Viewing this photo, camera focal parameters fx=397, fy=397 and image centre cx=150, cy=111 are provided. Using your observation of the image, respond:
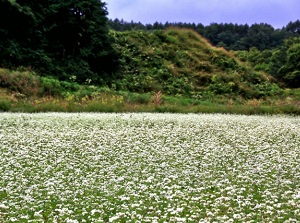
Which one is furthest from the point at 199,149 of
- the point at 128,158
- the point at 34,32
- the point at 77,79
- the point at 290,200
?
the point at 34,32

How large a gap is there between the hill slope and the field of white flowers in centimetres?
1883

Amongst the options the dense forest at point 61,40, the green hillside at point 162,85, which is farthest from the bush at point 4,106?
the dense forest at point 61,40

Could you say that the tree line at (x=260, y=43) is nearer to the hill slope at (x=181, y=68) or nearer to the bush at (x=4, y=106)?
the hill slope at (x=181, y=68)

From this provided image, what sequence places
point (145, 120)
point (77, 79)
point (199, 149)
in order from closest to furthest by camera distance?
point (199, 149) → point (145, 120) → point (77, 79)

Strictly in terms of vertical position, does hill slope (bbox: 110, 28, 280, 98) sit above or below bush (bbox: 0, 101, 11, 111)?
above

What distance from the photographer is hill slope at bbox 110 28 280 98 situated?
36562 millimetres

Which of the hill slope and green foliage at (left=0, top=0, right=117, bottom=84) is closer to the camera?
green foliage at (left=0, top=0, right=117, bottom=84)

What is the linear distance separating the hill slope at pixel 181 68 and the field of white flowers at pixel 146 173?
61.8 ft

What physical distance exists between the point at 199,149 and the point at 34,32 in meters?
22.7

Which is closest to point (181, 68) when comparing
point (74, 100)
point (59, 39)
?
point (59, 39)

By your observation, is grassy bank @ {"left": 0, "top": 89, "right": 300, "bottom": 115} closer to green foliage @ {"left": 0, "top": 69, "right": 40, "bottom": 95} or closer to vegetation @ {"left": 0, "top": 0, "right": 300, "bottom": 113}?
vegetation @ {"left": 0, "top": 0, "right": 300, "bottom": 113}

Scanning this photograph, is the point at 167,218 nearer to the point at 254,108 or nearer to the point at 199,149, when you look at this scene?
the point at 199,149

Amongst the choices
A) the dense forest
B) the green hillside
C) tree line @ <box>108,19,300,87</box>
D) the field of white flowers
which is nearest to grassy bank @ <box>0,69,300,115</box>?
the green hillside

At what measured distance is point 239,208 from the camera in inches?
270
